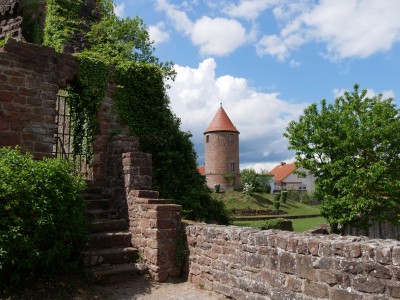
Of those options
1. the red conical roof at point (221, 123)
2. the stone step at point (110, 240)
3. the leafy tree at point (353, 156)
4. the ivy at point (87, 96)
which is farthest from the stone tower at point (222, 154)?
the stone step at point (110, 240)

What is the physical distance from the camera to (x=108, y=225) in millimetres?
7887

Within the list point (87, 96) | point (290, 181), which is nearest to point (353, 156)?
point (87, 96)

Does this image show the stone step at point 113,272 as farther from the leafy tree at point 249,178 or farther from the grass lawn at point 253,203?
the leafy tree at point 249,178

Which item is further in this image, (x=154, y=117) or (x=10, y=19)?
(x=10, y=19)

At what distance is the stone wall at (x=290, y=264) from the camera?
13.0 ft

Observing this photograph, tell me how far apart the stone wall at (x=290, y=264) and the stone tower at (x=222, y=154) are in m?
46.9

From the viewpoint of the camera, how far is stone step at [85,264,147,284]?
662 cm

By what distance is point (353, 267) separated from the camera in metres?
4.16

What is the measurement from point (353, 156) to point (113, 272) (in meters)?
15.7

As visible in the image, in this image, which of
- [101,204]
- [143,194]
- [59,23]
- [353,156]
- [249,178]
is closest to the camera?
[143,194]

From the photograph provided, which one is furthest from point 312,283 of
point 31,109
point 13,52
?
point 13,52

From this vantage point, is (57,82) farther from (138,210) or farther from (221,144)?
(221,144)

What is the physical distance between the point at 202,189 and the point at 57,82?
5062 millimetres

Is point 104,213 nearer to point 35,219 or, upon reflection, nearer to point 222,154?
point 35,219
